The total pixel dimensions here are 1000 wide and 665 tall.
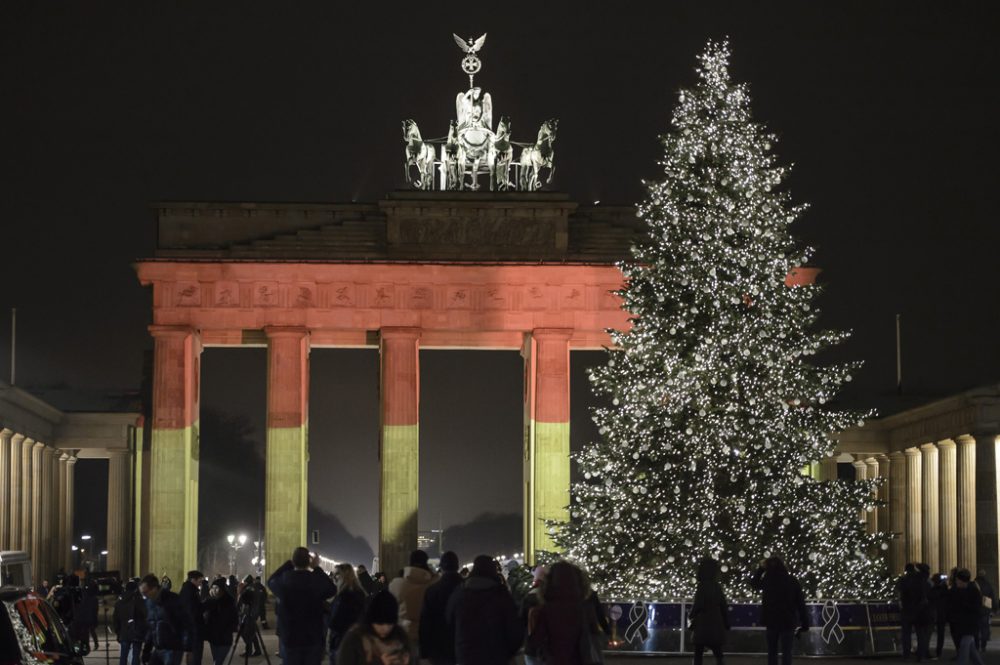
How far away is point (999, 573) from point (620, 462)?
1505 inches

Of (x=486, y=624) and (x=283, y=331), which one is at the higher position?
(x=283, y=331)

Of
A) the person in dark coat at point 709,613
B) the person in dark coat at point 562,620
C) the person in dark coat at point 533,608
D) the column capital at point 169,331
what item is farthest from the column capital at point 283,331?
the person in dark coat at point 562,620

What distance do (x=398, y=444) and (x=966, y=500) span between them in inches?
921

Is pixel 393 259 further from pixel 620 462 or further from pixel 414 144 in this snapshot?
pixel 620 462

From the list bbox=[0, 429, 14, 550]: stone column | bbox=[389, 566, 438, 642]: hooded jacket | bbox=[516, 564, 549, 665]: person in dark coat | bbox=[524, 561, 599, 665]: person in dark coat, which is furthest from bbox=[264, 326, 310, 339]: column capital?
bbox=[524, 561, 599, 665]: person in dark coat

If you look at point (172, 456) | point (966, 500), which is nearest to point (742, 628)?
point (172, 456)

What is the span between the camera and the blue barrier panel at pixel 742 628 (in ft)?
136

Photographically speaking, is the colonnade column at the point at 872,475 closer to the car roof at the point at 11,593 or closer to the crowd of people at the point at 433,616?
the crowd of people at the point at 433,616

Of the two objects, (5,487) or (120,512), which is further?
(120,512)

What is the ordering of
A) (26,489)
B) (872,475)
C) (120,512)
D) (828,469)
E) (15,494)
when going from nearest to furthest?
(15,494) < (26,489) < (828,469) < (120,512) < (872,475)

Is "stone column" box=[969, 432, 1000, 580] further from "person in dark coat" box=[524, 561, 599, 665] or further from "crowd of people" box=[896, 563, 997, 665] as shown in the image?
"person in dark coat" box=[524, 561, 599, 665]

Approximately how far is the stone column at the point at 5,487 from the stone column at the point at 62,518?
13899 mm

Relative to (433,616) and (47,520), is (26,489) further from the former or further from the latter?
(433,616)

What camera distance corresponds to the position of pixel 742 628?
137 ft
